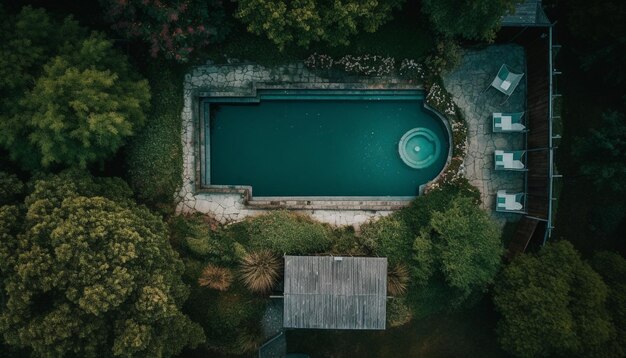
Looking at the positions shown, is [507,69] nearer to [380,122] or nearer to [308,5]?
[380,122]

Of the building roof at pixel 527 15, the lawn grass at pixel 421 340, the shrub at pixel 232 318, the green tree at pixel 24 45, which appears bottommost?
the lawn grass at pixel 421 340

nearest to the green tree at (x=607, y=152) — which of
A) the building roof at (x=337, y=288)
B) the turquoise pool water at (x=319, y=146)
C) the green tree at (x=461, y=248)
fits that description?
the green tree at (x=461, y=248)

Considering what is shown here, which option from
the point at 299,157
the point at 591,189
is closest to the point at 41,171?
the point at 299,157

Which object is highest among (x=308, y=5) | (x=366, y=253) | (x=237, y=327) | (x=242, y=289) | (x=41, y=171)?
(x=308, y=5)

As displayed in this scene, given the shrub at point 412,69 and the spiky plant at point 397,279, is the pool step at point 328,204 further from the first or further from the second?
the shrub at point 412,69

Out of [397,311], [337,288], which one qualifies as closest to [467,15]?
[337,288]

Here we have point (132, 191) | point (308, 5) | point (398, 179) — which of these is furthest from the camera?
point (398, 179)
